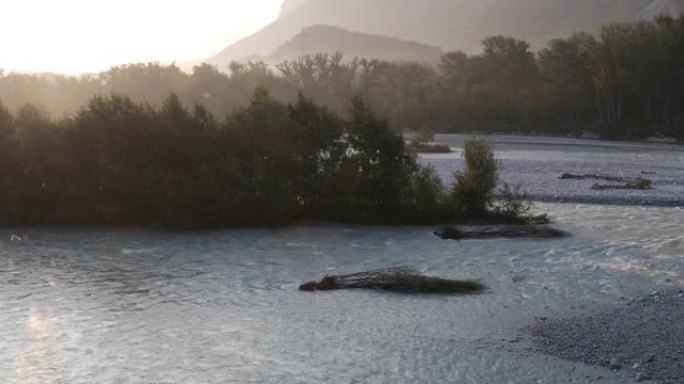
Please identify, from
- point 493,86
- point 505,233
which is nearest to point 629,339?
point 505,233

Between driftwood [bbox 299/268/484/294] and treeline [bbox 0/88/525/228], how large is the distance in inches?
367

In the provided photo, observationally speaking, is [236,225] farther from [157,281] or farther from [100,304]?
[100,304]

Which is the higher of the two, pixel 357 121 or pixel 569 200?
pixel 357 121

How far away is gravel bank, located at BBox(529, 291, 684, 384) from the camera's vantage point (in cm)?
1050

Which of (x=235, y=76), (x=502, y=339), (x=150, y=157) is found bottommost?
(x=502, y=339)

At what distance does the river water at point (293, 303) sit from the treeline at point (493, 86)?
46419 mm

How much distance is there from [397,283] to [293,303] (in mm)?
2534

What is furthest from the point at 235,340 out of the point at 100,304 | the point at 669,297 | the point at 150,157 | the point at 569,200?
the point at 569,200

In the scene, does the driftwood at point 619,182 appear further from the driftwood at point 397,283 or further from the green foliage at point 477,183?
the driftwood at point 397,283

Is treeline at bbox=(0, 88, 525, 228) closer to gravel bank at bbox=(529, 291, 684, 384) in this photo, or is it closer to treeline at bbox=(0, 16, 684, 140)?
gravel bank at bbox=(529, 291, 684, 384)

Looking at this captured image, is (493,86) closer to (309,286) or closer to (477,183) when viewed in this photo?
(477,183)

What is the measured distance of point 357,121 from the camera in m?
27.0

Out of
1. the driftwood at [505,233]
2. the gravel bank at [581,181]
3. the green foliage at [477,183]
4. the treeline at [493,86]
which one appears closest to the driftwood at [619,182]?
the gravel bank at [581,181]

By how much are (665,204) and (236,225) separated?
1627 cm
